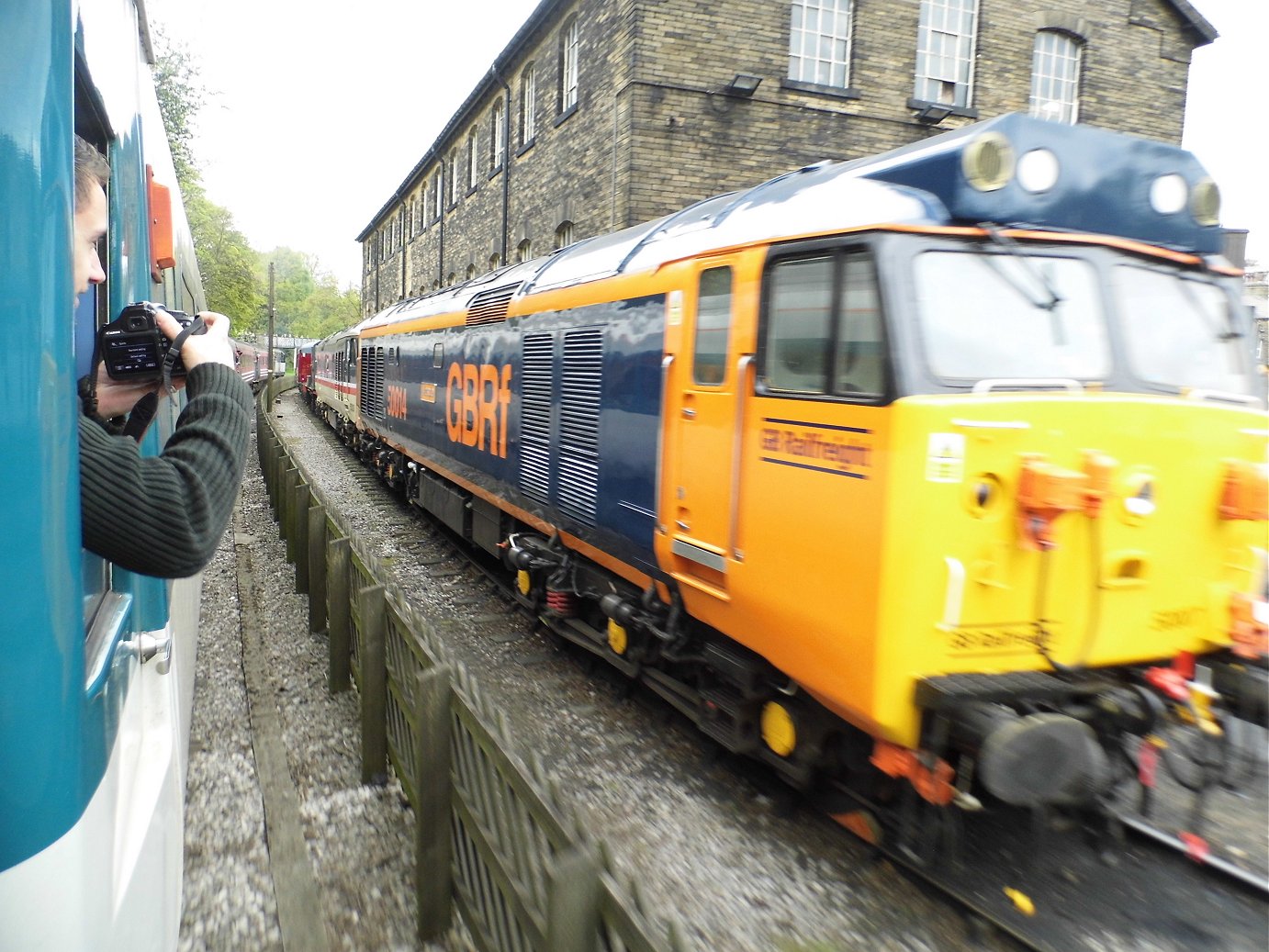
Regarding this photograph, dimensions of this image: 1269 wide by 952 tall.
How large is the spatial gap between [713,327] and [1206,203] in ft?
7.62

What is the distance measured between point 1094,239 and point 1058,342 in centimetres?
53

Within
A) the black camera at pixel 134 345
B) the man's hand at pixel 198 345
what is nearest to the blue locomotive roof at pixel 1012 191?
the man's hand at pixel 198 345

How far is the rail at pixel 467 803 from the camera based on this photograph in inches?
79.4

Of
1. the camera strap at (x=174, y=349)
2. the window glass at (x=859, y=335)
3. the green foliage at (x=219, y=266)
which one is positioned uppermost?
the green foliage at (x=219, y=266)

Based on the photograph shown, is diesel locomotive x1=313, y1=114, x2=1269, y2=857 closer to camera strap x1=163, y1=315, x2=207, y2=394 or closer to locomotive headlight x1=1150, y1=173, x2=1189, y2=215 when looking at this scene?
locomotive headlight x1=1150, y1=173, x2=1189, y2=215

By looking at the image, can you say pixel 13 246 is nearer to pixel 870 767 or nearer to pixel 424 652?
pixel 424 652

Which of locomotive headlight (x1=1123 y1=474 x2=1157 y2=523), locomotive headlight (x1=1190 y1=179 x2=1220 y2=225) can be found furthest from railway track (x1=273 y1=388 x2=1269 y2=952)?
locomotive headlight (x1=1190 y1=179 x2=1220 y2=225)

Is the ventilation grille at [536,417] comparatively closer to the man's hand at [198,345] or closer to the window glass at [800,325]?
the window glass at [800,325]

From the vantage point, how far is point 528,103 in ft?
58.6

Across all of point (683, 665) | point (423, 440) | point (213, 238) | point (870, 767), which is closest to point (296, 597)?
point (423, 440)

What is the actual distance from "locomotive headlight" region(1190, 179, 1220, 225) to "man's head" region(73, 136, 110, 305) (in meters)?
4.34

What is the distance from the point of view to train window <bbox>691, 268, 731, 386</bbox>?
14.1 feet

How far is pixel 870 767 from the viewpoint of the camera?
13.4ft

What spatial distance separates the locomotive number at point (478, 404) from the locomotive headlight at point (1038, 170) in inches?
186
